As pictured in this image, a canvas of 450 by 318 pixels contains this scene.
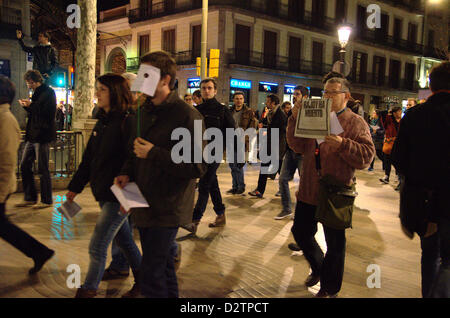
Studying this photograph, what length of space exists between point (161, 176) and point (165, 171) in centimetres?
6

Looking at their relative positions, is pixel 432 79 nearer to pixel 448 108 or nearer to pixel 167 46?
pixel 448 108

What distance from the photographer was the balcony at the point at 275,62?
2786 centimetres

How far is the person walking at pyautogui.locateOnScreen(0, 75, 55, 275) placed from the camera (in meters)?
3.34

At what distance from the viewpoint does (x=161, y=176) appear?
102 inches

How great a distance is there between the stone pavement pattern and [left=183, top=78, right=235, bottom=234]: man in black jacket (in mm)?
214

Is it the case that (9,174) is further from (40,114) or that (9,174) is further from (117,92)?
(40,114)

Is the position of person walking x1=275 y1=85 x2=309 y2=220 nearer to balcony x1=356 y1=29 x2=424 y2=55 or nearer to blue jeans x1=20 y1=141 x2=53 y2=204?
blue jeans x1=20 y1=141 x2=53 y2=204

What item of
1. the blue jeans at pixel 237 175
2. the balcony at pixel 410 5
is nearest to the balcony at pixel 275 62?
the balcony at pixel 410 5

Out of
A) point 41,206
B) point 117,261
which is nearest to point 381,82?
point 41,206

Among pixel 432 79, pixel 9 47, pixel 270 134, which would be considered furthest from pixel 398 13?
pixel 432 79

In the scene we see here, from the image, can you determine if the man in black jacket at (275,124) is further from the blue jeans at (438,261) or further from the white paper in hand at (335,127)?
the blue jeans at (438,261)

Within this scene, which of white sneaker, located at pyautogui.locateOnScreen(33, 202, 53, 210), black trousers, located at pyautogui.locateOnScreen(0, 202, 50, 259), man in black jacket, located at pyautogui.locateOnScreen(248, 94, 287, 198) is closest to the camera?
black trousers, located at pyautogui.locateOnScreen(0, 202, 50, 259)

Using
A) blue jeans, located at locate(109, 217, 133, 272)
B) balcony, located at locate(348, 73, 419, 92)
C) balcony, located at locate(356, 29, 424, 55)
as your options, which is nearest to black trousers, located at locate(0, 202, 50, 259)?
blue jeans, located at locate(109, 217, 133, 272)
